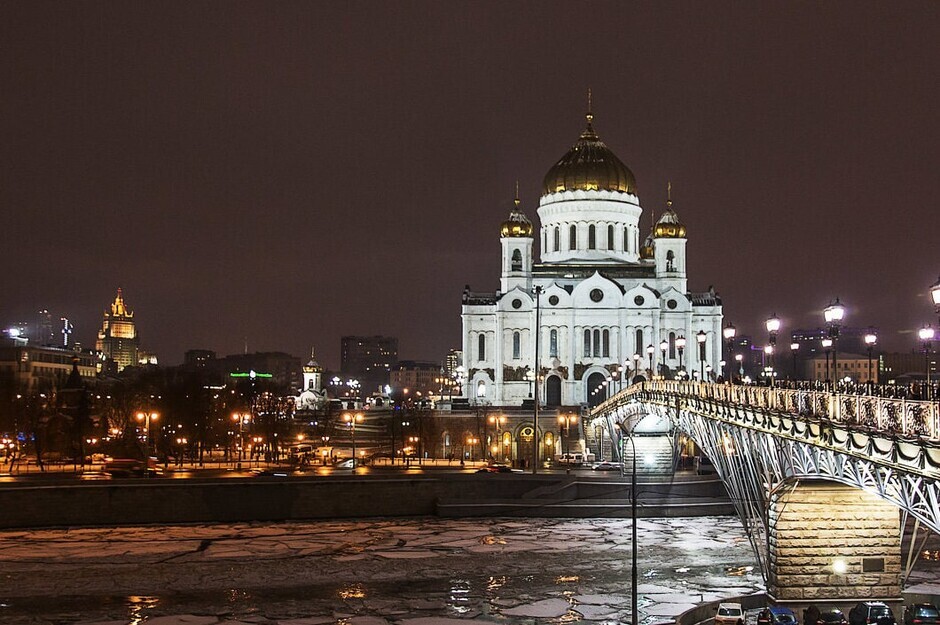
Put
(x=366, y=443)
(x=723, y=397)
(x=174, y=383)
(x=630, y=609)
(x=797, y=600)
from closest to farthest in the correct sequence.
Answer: (x=797, y=600), (x=630, y=609), (x=723, y=397), (x=366, y=443), (x=174, y=383)

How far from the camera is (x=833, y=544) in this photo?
116 feet

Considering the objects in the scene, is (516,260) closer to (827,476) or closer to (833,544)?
(833,544)

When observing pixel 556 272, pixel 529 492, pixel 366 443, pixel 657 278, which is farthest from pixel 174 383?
pixel 529 492

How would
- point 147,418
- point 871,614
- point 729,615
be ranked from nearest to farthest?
1. point 871,614
2. point 729,615
3. point 147,418

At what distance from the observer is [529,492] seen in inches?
2452

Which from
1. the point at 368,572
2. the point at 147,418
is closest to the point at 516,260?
the point at 147,418

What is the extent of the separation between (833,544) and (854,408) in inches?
379

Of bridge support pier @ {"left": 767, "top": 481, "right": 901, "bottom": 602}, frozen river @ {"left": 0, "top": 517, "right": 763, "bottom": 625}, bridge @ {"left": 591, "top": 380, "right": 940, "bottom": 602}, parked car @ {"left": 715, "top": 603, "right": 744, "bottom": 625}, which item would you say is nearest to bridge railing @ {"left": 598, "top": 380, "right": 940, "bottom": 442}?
bridge @ {"left": 591, "top": 380, "right": 940, "bottom": 602}

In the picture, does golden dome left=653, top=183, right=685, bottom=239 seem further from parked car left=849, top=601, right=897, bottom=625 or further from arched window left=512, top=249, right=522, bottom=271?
parked car left=849, top=601, right=897, bottom=625

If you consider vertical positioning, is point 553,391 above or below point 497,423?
above

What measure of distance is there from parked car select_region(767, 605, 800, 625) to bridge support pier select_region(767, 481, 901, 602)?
6.66ft

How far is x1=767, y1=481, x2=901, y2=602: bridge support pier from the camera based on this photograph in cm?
3478

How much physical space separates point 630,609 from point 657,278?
72.7m

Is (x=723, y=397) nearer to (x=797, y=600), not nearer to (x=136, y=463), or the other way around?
(x=797, y=600)
